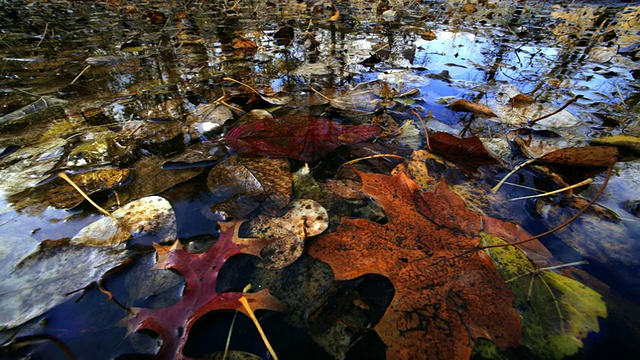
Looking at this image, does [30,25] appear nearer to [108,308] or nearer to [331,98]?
[331,98]

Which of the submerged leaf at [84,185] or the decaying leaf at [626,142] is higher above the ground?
the decaying leaf at [626,142]

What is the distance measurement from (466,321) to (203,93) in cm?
187

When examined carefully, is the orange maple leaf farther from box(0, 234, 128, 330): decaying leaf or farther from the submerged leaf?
the submerged leaf

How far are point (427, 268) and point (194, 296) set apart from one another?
2.06 feet

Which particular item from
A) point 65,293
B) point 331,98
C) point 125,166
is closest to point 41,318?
point 65,293

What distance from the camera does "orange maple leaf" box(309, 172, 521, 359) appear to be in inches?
24.4

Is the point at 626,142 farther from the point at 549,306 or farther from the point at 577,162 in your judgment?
the point at 549,306

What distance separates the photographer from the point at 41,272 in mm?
733

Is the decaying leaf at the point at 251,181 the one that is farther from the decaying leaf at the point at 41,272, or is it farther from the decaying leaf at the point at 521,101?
the decaying leaf at the point at 521,101

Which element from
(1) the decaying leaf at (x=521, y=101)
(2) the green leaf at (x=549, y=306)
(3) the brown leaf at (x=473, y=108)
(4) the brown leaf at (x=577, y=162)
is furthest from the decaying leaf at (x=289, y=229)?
(1) the decaying leaf at (x=521, y=101)

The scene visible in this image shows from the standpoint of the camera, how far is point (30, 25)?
4.52 meters

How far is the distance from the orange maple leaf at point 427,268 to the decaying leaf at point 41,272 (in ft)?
2.03

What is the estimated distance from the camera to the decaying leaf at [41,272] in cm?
66

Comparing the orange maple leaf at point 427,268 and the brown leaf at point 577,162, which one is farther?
the brown leaf at point 577,162
